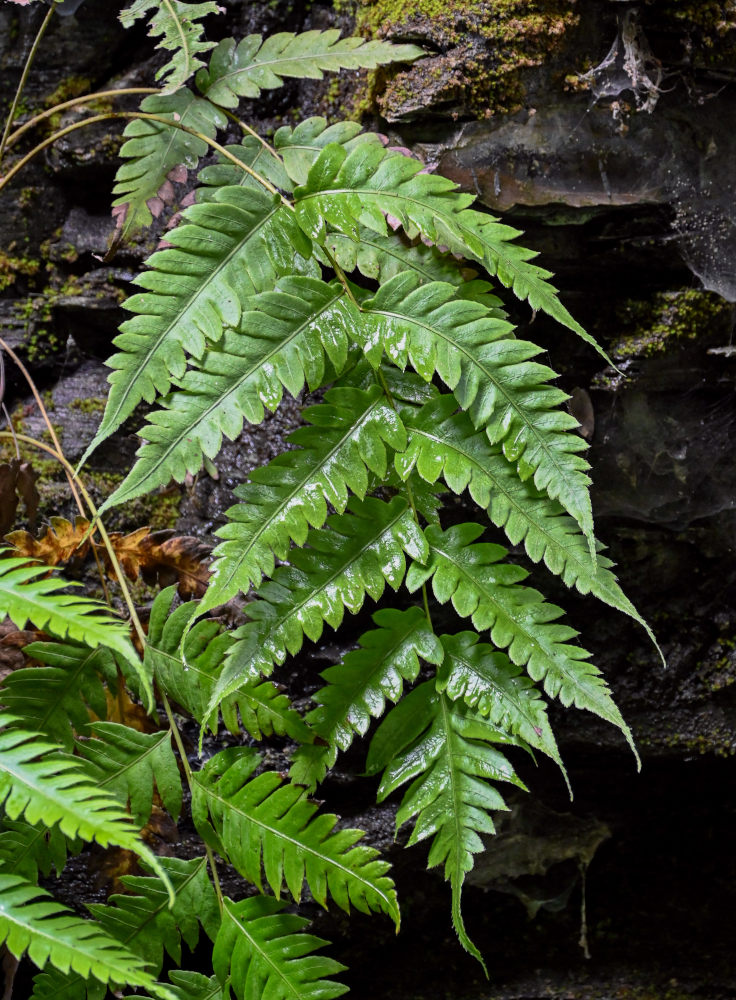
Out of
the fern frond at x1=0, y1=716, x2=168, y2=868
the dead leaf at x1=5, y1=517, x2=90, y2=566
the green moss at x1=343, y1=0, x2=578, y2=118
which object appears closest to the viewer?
the fern frond at x1=0, y1=716, x2=168, y2=868

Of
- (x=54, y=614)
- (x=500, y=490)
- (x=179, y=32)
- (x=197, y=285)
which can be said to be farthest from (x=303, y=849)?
(x=179, y=32)

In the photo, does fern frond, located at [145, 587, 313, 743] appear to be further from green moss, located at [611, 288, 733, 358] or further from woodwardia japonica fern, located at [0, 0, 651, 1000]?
green moss, located at [611, 288, 733, 358]

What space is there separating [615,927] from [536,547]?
73.7 inches

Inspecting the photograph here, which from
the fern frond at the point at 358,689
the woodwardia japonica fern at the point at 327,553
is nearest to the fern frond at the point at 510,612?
the woodwardia japonica fern at the point at 327,553

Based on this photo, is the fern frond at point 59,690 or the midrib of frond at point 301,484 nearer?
the midrib of frond at point 301,484

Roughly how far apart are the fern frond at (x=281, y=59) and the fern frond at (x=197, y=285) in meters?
0.41

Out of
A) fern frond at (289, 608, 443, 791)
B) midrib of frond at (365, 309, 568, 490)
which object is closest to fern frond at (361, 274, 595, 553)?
midrib of frond at (365, 309, 568, 490)

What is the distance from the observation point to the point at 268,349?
4.80 feet

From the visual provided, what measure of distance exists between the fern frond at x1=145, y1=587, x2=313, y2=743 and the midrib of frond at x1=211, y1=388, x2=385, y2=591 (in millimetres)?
212

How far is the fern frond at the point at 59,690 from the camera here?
149 centimetres

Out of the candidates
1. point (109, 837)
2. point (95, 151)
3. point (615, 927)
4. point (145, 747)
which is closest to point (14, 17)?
point (95, 151)

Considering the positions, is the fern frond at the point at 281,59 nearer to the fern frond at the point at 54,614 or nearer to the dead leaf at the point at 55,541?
the dead leaf at the point at 55,541

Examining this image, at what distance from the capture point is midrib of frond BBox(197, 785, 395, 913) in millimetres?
1426

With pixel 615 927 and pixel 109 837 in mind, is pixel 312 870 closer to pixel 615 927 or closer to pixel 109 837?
pixel 109 837
